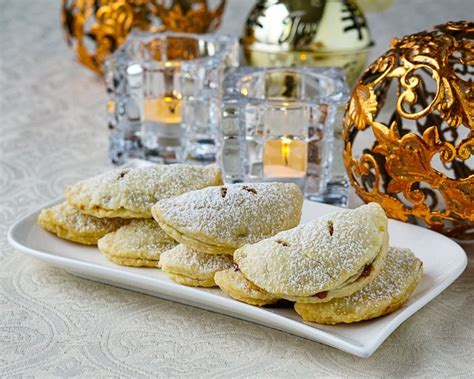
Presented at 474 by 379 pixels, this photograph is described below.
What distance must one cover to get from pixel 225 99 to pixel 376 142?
0.18 metres

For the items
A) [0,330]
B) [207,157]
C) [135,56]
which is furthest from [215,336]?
[135,56]

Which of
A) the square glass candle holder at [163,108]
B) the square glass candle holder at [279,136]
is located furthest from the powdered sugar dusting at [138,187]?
the square glass candle holder at [163,108]

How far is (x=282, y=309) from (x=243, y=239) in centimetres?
7

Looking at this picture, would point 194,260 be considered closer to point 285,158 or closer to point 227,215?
point 227,215

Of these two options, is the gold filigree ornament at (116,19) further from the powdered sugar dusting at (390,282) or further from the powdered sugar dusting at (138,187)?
the powdered sugar dusting at (390,282)

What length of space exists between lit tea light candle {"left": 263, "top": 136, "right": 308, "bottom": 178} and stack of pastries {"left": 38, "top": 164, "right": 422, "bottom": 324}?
0.12m

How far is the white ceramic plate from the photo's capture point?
615mm

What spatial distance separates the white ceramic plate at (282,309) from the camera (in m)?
0.61

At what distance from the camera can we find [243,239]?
68 centimetres

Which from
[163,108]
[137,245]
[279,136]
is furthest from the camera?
[163,108]

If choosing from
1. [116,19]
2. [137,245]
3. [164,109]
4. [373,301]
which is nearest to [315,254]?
[373,301]

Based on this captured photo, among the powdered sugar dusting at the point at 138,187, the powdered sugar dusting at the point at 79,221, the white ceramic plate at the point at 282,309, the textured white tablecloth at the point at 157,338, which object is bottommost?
the textured white tablecloth at the point at 157,338

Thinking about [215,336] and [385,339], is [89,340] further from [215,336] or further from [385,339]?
[385,339]

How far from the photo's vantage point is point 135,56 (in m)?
1.15
